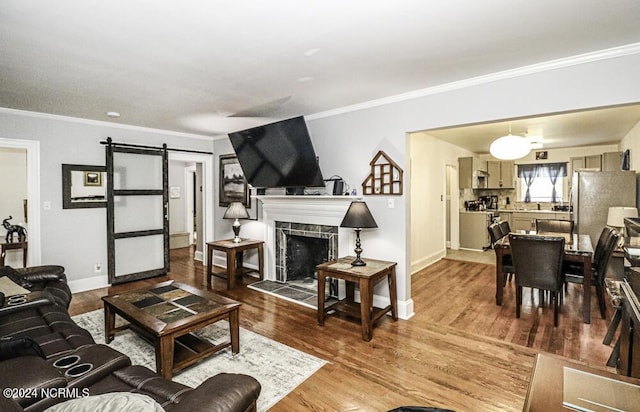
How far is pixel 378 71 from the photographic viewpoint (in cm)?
267

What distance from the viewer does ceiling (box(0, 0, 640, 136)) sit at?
5.80 feet

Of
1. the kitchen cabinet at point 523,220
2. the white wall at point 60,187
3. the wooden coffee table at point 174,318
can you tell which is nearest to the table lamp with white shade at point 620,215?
the kitchen cabinet at point 523,220

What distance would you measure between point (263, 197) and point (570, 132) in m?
5.26

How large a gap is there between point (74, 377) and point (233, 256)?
2925mm

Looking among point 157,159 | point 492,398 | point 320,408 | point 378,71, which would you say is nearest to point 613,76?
point 378,71

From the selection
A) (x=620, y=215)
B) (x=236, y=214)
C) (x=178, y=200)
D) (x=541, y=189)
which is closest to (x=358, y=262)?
(x=236, y=214)

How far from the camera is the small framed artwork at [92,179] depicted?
441cm

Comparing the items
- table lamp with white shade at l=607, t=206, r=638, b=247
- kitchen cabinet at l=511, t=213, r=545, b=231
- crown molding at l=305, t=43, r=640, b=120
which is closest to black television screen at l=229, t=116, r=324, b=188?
crown molding at l=305, t=43, r=640, b=120

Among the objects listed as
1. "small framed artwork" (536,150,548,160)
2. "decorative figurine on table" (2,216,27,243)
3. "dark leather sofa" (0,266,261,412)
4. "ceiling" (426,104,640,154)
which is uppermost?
"ceiling" (426,104,640,154)

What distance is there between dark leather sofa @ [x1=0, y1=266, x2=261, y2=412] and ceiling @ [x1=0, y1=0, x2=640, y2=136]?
174cm

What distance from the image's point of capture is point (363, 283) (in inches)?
115

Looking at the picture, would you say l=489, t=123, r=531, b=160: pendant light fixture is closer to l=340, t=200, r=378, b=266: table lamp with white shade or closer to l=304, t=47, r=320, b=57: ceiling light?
l=340, t=200, r=378, b=266: table lamp with white shade

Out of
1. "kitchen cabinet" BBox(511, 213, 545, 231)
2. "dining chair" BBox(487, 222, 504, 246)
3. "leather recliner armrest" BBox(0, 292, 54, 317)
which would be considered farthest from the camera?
A: "kitchen cabinet" BBox(511, 213, 545, 231)

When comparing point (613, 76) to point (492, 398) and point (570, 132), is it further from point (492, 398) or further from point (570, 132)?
point (570, 132)
